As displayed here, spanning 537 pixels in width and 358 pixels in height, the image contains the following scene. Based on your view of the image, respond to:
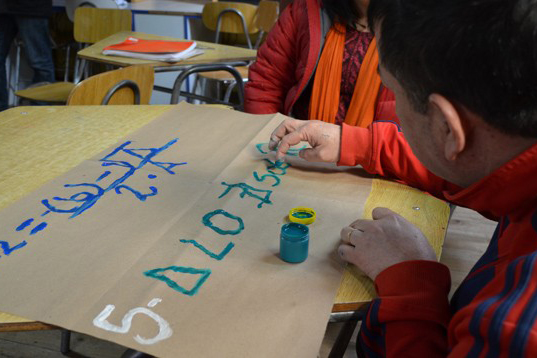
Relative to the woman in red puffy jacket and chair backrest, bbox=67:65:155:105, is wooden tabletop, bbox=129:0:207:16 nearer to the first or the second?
chair backrest, bbox=67:65:155:105

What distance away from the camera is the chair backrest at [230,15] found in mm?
4172

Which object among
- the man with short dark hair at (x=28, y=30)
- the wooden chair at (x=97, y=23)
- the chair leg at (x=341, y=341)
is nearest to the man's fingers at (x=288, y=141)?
the chair leg at (x=341, y=341)

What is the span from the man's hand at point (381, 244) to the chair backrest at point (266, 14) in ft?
11.1

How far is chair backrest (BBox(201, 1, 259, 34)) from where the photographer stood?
4.17 meters

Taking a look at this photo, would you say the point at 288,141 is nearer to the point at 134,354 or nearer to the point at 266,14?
the point at 134,354

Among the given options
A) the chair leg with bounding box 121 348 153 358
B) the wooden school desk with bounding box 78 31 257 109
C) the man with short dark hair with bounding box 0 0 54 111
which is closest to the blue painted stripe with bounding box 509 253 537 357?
the chair leg with bounding box 121 348 153 358

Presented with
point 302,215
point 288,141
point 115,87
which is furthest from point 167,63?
→ point 302,215

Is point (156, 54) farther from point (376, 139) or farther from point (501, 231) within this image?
point (501, 231)

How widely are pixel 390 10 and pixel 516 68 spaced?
162mm

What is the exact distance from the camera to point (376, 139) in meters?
1.13

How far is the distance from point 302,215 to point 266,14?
134 inches

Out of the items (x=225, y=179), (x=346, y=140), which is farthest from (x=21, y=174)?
(x=346, y=140)

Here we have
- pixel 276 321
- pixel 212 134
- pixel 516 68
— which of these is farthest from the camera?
pixel 212 134

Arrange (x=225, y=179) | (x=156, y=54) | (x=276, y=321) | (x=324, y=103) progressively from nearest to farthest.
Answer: (x=276, y=321)
(x=225, y=179)
(x=324, y=103)
(x=156, y=54)
